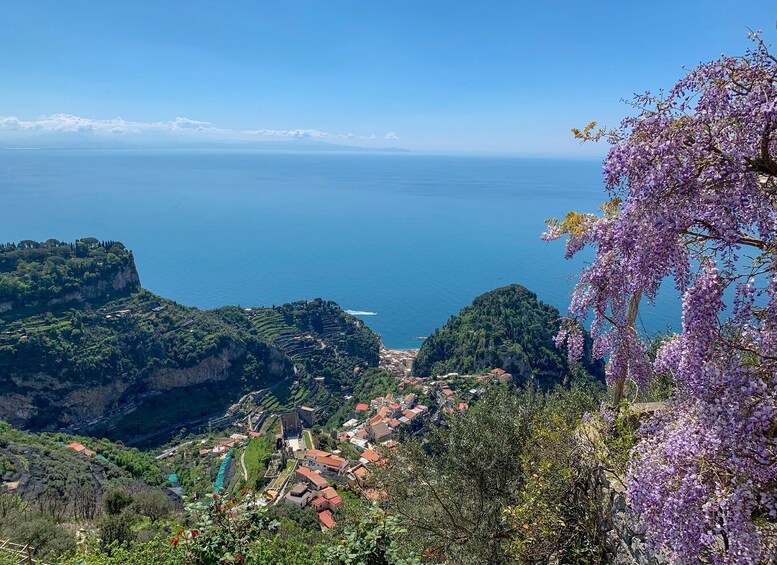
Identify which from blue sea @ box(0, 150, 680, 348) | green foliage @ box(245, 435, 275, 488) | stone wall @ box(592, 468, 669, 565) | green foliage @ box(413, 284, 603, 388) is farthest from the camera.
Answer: blue sea @ box(0, 150, 680, 348)

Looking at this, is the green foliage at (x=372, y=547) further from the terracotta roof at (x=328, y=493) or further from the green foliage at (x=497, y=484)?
the terracotta roof at (x=328, y=493)

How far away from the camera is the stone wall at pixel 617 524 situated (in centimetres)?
403

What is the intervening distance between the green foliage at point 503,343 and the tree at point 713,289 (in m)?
35.1

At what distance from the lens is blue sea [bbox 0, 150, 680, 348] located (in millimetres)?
74750

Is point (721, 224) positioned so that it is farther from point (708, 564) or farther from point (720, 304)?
point (708, 564)

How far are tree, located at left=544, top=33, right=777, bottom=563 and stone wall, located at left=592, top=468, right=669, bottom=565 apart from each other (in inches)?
53.7

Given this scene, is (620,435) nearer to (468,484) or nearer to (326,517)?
(468,484)

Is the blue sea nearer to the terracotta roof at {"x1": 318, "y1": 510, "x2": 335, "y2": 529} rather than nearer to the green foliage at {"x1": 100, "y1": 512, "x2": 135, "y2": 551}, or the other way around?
the terracotta roof at {"x1": 318, "y1": 510, "x2": 335, "y2": 529}

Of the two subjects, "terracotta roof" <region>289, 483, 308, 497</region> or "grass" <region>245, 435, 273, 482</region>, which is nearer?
"terracotta roof" <region>289, 483, 308, 497</region>

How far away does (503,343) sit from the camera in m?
39.2

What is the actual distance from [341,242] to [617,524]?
10810 centimetres

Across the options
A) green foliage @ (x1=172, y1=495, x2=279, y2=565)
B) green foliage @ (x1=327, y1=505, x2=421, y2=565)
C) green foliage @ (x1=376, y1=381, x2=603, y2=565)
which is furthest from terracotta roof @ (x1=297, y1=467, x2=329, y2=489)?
green foliage @ (x1=327, y1=505, x2=421, y2=565)

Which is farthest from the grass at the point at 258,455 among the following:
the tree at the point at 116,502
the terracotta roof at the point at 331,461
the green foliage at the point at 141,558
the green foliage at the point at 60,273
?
the green foliage at the point at 60,273

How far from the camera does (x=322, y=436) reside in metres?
33.5
